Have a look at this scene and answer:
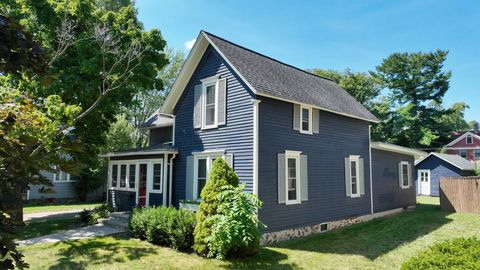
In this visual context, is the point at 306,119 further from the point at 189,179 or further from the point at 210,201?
Result: the point at 210,201

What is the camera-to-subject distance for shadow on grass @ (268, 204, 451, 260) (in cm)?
1039

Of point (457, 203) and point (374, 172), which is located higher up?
point (374, 172)

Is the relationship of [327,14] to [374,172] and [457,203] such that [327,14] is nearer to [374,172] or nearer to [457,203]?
[374,172]

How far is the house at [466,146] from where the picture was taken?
43.0 m

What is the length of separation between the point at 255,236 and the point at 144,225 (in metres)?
4.20

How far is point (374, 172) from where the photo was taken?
1647cm

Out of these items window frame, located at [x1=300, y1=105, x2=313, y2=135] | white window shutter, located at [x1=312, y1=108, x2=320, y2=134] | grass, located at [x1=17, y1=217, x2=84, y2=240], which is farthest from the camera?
white window shutter, located at [x1=312, y1=108, x2=320, y2=134]

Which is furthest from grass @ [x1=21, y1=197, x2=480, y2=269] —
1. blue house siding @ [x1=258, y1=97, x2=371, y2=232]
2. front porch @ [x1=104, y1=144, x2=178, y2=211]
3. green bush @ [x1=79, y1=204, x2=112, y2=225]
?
green bush @ [x1=79, y1=204, x2=112, y2=225]

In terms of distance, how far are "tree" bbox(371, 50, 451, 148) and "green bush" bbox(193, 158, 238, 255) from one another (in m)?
35.4

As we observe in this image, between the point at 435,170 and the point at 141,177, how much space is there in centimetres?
2758

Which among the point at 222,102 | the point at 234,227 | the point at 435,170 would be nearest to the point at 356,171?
the point at 222,102

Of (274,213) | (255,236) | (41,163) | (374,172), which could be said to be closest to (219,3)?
(274,213)

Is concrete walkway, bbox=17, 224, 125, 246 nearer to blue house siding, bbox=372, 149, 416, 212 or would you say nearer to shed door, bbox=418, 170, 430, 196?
blue house siding, bbox=372, 149, 416, 212

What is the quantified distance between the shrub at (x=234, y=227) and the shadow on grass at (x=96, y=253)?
7.18 feet
